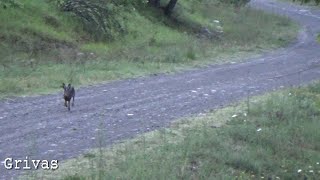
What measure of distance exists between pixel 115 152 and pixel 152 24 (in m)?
19.3

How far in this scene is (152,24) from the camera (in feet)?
92.6

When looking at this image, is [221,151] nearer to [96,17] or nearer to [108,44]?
[108,44]

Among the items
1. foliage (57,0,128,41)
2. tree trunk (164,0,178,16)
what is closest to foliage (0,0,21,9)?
foliage (57,0,128,41)

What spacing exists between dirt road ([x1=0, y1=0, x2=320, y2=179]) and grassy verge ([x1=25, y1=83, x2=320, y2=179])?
468 mm

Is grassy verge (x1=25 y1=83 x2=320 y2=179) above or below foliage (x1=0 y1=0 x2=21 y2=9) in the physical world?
below

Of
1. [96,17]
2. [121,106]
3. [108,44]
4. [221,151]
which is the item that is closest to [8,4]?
[108,44]

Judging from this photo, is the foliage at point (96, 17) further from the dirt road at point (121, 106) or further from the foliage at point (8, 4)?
the dirt road at point (121, 106)

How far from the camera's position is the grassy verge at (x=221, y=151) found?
27.5ft

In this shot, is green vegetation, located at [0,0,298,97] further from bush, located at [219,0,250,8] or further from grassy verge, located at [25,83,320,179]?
bush, located at [219,0,250,8]

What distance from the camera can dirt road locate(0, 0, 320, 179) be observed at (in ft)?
31.4

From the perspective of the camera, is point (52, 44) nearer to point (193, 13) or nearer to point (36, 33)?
point (36, 33)

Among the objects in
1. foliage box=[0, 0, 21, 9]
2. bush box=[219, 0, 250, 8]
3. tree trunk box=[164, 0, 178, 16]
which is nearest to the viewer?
foliage box=[0, 0, 21, 9]

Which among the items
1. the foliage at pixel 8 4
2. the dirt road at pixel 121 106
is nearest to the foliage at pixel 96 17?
the foliage at pixel 8 4

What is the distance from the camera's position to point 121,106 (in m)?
12.9
